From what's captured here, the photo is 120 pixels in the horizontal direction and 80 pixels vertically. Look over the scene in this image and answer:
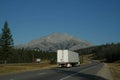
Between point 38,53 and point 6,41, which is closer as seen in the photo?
point 6,41

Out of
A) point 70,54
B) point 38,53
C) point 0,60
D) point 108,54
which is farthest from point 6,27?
point 108,54

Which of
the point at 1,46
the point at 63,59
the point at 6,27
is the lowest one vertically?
the point at 63,59

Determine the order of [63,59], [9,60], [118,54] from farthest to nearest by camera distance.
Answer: [118,54], [9,60], [63,59]

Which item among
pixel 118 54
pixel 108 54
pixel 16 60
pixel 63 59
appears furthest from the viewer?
pixel 108 54

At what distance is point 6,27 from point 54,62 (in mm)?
19947

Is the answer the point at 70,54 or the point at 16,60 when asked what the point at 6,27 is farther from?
the point at 70,54

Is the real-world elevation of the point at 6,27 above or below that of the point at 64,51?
above

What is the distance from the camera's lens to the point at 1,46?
99562 millimetres

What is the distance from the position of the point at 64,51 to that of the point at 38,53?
108909 mm

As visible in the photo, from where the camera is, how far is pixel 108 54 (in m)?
175

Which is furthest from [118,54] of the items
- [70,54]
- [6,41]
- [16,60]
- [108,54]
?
[70,54]

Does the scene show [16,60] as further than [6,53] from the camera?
Yes

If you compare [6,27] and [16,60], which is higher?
[6,27]

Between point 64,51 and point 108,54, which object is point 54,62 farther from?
point 108,54
